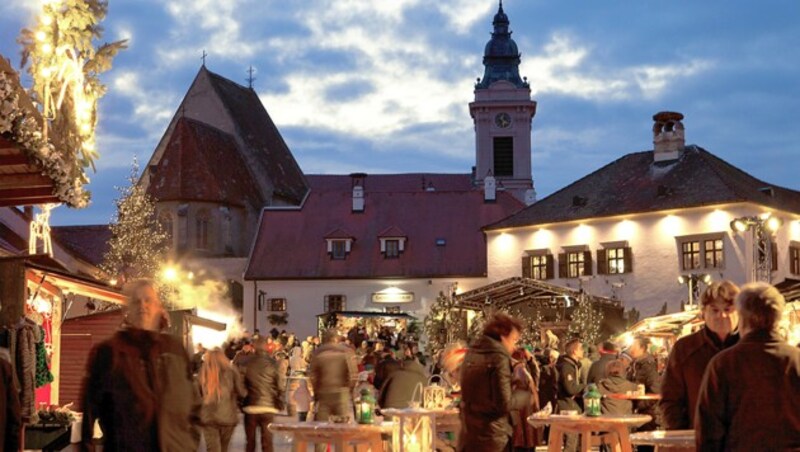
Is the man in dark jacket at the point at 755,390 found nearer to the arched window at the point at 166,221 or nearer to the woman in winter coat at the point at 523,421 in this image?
the woman in winter coat at the point at 523,421

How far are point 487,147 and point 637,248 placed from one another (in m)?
34.2

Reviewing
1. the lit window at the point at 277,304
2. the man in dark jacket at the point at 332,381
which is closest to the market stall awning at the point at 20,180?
the man in dark jacket at the point at 332,381

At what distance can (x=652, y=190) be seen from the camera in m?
50.2

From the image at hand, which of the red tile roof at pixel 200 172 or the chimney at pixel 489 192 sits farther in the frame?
the red tile roof at pixel 200 172

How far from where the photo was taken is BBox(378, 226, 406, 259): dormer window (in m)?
60.8

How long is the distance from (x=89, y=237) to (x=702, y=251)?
35.9 meters

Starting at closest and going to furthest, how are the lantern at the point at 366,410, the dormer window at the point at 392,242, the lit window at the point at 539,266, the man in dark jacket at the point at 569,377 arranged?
the lantern at the point at 366,410 < the man in dark jacket at the point at 569,377 < the lit window at the point at 539,266 < the dormer window at the point at 392,242

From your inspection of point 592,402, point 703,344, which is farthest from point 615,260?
point 703,344

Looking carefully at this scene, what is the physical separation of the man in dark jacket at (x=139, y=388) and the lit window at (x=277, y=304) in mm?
52448

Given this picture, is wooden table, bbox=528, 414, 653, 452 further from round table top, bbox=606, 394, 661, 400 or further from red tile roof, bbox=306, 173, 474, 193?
red tile roof, bbox=306, 173, 474, 193

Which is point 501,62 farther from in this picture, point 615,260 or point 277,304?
point 615,260

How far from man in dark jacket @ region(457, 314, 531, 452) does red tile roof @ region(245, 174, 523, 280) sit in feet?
161

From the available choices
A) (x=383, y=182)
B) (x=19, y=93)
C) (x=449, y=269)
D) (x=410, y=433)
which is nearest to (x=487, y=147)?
(x=383, y=182)

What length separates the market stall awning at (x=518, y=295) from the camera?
42656mm
